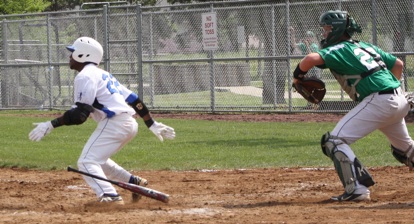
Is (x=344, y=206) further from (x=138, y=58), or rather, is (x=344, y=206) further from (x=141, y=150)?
(x=138, y=58)

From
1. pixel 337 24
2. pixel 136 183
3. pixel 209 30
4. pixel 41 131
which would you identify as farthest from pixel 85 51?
pixel 209 30

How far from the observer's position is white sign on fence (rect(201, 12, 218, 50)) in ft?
67.2

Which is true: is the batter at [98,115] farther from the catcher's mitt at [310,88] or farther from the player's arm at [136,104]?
the catcher's mitt at [310,88]

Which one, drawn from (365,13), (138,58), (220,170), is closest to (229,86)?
(138,58)

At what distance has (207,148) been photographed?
14.0 m

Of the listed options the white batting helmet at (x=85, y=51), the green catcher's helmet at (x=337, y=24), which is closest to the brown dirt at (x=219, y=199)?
the white batting helmet at (x=85, y=51)

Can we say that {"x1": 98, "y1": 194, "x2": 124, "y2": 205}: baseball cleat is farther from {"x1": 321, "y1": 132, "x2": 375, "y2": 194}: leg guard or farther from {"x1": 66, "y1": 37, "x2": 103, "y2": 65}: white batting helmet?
{"x1": 321, "y1": 132, "x2": 375, "y2": 194}: leg guard

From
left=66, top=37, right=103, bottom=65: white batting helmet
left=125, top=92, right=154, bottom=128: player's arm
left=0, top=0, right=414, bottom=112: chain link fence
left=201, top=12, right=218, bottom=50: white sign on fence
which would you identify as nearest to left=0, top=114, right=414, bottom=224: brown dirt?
left=125, top=92, right=154, bottom=128: player's arm

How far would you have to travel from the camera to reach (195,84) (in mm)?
21641

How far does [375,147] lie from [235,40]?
795cm

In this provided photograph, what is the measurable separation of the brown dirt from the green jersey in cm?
108

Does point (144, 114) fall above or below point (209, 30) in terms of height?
below

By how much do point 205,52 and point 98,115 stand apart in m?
13.1

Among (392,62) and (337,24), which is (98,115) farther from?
(392,62)
